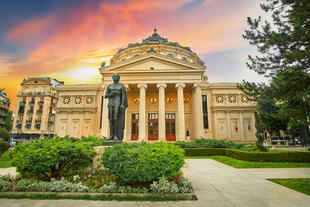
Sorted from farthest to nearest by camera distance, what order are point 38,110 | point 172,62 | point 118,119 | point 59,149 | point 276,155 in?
point 38,110
point 172,62
point 276,155
point 118,119
point 59,149

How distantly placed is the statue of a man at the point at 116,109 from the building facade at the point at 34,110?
5269 cm

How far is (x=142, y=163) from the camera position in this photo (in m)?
5.20

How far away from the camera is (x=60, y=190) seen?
205 inches

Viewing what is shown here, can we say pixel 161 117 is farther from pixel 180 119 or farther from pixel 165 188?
pixel 165 188

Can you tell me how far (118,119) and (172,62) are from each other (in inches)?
884

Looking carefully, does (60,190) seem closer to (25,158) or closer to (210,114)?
(25,158)

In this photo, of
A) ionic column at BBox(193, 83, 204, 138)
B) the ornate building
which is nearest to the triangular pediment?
the ornate building

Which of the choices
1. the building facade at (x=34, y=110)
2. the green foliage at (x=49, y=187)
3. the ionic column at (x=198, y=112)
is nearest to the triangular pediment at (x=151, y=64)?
the ionic column at (x=198, y=112)

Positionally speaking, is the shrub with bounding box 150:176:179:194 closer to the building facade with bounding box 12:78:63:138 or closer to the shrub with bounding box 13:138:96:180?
the shrub with bounding box 13:138:96:180

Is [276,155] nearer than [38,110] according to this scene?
Yes

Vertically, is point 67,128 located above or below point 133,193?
above

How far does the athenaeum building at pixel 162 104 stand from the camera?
27.9 m

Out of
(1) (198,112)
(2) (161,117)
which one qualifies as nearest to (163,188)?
(2) (161,117)

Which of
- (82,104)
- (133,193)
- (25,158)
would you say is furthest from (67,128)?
(133,193)
